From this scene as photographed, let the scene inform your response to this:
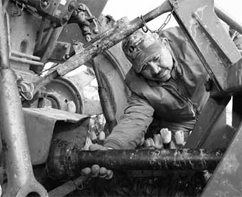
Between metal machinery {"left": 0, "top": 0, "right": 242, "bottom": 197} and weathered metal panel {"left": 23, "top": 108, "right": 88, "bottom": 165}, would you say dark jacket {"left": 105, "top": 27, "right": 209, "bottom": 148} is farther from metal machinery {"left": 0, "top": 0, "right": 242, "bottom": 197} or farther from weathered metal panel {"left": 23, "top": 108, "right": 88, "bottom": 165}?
weathered metal panel {"left": 23, "top": 108, "right": 88, "bottom": 165}

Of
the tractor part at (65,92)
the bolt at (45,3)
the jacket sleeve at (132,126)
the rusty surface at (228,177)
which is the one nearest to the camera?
the rusty surface at (228,177)

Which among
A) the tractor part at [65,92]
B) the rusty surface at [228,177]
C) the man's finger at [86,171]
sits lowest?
the tractor part at [65,92]

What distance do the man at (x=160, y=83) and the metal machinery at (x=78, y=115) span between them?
0.30 m

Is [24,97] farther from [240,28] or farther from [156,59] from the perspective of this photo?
[240,28]

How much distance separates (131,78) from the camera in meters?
2.40

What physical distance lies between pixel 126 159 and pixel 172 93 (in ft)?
2.62

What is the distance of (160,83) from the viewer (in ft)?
7.66

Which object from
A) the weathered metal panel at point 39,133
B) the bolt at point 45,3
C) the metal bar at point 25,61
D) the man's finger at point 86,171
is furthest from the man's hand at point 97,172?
the bolt at point 45,3

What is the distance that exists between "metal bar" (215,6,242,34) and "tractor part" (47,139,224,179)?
2.92 ft

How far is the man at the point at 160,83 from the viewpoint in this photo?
7.04 feet

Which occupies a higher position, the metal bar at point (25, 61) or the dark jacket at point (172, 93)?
the dark jacket at point (172, 93)

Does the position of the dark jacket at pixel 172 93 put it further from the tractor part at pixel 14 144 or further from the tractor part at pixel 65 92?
the tractor part at pixel 14 144

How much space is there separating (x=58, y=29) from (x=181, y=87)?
77 centimetres

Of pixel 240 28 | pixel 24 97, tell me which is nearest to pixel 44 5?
pixel 24 97
